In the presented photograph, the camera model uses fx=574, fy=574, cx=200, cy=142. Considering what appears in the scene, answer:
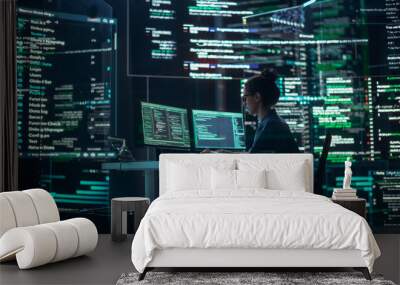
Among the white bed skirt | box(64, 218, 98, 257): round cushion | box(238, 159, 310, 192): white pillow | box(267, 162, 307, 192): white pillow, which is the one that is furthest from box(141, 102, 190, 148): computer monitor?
the white bed skirt

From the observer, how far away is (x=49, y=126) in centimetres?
674

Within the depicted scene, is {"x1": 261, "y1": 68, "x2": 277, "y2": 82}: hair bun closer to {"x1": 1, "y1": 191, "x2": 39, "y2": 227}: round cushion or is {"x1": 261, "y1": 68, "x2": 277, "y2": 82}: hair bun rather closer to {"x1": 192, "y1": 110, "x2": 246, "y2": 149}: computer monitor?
{"x1": 192, "y1": 110, "x2": 246, "y2": 149}: computer monitor

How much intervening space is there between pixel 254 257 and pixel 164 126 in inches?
112

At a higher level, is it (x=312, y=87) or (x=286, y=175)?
(x=312, y=87)

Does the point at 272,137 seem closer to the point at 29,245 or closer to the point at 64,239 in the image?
the point at 64,239

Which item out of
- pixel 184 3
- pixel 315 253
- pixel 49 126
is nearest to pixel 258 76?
pixel 184 3

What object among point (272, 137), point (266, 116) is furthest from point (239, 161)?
point (266, 116)

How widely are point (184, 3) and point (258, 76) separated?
1.22 metres

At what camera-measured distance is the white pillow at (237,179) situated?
5.63 metres

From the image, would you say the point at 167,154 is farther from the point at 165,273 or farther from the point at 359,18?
the point at 359,18

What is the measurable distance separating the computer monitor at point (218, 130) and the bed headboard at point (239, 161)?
349 mm

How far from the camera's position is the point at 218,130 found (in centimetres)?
670

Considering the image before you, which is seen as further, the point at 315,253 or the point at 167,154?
the point at 167,154

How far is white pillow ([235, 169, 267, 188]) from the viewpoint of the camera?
18.4 feet
